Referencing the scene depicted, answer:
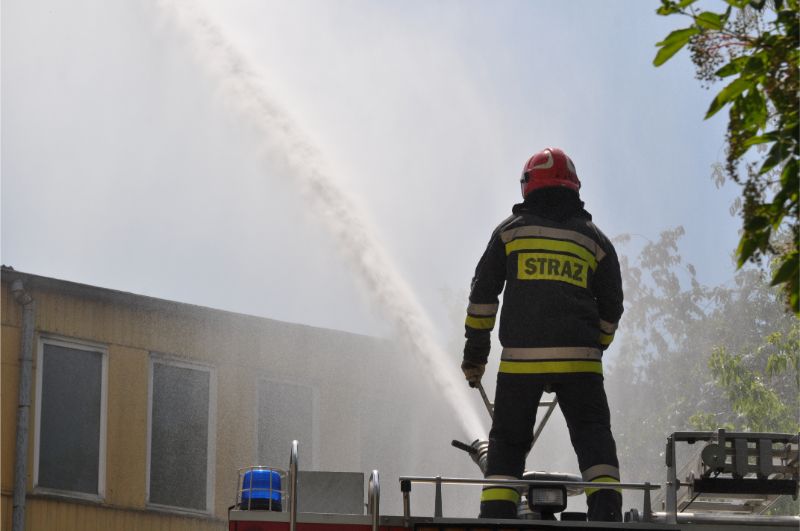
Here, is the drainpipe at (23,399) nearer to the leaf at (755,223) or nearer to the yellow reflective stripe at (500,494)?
the yellow reflective stripe at (500,494)

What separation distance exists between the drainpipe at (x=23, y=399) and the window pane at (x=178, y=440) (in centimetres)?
167

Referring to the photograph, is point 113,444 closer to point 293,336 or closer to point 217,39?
point 293,336

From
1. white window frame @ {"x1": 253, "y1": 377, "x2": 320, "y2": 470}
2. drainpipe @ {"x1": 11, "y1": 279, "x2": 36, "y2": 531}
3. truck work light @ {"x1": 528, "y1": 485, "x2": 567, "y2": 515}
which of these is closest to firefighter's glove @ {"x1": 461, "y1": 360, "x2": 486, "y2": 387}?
truck work light @ {"x1": 528, "y1": 485, "x2": 567, "y2": 515}

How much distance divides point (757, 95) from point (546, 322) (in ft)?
8.17

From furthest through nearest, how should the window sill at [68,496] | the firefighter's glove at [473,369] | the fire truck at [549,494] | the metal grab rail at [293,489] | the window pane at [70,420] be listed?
1. the window pane at [70,420]
2. the window sill at [68,496]
3. the firefighter's glove at [473,369]
4. the fire truck at [549,494]
5. the metal grab rail at [293,489]

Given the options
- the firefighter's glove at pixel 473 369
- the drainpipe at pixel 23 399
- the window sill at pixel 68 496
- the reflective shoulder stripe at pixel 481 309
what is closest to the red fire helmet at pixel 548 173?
the reflective shoulder stripe at pixel 481 309

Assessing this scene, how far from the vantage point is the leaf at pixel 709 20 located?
208 inches

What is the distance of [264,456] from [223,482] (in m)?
0.66

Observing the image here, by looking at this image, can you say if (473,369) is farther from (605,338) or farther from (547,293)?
(605,338)

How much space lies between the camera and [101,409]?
15.9 metres

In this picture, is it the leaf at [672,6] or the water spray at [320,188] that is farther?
the water spray at [320,188]

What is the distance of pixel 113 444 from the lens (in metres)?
15.9

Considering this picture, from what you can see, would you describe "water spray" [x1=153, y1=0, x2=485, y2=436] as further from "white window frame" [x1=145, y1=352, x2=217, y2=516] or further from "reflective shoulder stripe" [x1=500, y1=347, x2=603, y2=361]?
"reflective shoulder stripe" [x1=500, y1=347, x2=603, y2=361]

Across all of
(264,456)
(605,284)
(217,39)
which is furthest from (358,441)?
(605,284)
